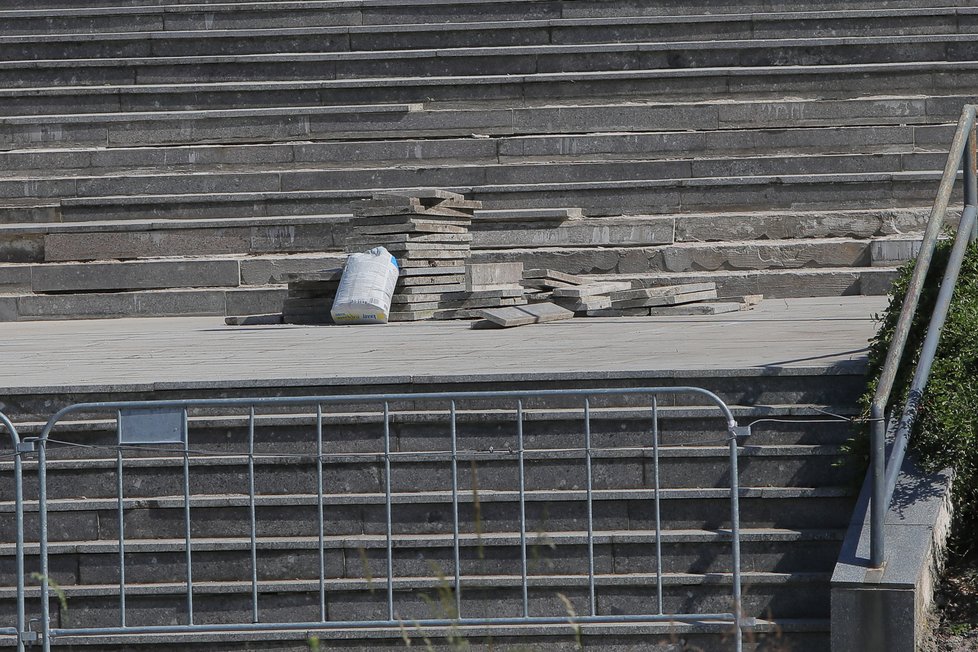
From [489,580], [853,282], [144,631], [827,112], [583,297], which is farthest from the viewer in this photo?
[827,112]

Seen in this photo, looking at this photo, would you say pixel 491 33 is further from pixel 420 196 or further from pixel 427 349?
pixel 427 349

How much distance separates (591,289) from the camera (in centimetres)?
1096

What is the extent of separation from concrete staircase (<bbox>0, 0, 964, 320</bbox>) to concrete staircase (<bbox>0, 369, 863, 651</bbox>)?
6.46 metres

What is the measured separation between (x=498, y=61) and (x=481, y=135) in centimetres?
127

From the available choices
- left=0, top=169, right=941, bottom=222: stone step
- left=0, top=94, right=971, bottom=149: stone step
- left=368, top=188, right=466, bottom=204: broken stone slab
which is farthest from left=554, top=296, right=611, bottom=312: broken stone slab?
left=0, top=94, right=971, bottom=149: stone step

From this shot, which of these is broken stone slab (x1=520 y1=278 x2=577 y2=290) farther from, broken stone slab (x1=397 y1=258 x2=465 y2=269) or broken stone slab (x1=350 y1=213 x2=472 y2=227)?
broken stone slab (x1=350 y1=213 x2=472 y2=227)

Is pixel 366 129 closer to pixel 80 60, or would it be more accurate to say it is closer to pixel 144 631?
pixel 80 60

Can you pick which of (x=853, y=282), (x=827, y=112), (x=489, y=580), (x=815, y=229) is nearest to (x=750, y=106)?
(x=827, y=112)

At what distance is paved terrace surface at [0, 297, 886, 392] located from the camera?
255 inches

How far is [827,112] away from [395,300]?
5.73 m

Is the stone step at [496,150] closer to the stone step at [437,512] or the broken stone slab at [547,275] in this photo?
the broken stone slab at [547,275]

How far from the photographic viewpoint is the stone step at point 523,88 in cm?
1420

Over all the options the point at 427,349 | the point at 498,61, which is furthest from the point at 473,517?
the point at 498,61

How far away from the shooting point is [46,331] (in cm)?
1134
